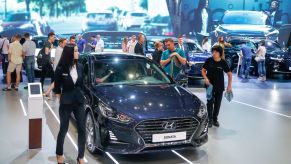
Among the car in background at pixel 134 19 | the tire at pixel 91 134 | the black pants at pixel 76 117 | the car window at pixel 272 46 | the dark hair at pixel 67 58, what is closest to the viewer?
the dark hair at pixel 67 58

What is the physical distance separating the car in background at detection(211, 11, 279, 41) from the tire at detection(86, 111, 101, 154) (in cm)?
1566

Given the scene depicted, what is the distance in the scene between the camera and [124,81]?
649 cm

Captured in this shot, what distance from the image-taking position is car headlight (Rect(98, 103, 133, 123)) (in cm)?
533

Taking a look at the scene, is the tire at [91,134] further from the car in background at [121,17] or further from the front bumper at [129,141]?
the car in background at [121,17]

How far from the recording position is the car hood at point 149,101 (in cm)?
545

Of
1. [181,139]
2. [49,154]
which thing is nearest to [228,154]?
[181,139]

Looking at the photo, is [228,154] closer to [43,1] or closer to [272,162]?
[272,162]

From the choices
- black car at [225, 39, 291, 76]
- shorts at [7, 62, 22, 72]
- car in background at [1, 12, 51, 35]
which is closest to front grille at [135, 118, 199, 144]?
shorts at [7, 62, 22, 72]

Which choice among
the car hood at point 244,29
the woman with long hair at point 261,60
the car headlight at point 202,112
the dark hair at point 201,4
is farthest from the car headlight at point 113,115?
the dark hair at point 201,4

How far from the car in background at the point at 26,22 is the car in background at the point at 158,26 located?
4959 millimetres

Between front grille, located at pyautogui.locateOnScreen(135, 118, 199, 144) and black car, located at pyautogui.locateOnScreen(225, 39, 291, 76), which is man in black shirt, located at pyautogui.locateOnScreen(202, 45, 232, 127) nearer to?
front grille, located at pyautogui.locateOnScreen(135, 118, 199, 144)

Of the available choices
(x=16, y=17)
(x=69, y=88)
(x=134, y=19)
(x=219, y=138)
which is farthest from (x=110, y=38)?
(x=69, y=88)

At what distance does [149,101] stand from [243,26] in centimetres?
1641

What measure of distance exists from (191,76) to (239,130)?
6102mm
